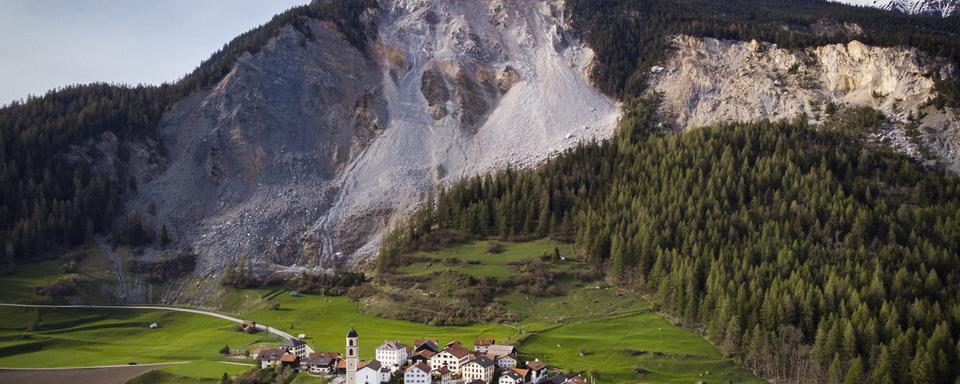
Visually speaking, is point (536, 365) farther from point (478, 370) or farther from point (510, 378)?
point (478, 370)

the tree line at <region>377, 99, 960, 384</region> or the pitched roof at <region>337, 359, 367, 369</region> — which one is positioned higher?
the tree line at <region>377, 99, 960, 384</region>

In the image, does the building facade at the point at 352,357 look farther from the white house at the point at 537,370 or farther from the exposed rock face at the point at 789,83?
the exposed rock face at the point at 789,83

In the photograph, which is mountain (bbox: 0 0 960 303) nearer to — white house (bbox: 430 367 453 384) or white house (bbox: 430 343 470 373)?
white house (bbox: 430 343 470 373)

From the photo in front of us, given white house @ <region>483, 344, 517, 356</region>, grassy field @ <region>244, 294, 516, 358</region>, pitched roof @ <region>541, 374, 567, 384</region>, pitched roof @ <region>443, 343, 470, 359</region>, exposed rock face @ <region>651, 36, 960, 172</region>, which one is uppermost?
exposed rock face @ <region>651, 36, 960, 172</region>

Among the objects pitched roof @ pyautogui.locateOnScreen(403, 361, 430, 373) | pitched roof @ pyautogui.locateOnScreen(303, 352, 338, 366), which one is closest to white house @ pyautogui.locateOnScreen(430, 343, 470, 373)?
pitched roof @ pyautogui.locateOnScreen(403, 361, 430, 373)

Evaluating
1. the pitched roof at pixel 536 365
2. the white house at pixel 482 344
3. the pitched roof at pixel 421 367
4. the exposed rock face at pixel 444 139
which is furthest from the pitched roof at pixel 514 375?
the exposed rock face at pixel 444 139

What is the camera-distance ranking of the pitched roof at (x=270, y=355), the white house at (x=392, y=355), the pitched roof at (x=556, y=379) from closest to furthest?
1. the pitched roof at (x=556, y=379)
2. the white house at (x=392, y=355)
3. the pitched roof at (x=270, y=355)

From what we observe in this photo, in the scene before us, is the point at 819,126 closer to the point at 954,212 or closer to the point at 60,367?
the point at 954,212

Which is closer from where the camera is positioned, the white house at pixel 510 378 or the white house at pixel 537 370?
the white house at pixel 510 378
